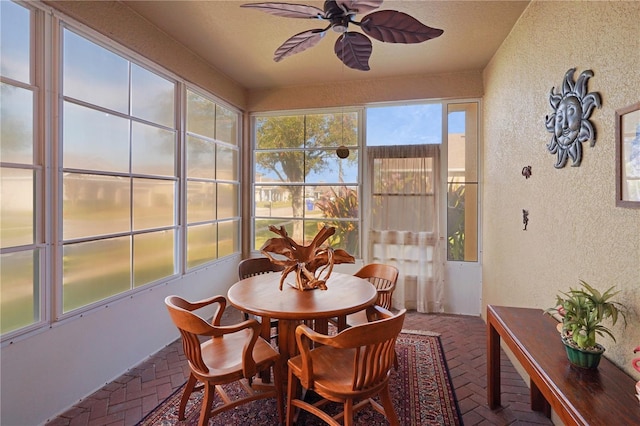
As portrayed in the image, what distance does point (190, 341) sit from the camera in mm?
1764

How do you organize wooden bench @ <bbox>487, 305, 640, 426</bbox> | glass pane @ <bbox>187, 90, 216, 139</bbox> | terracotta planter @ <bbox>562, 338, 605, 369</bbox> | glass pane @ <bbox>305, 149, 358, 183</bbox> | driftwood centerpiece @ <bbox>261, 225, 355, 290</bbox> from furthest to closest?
glass pane @ <bbox>305, 149, 358, 183</bbox>
glass pane @ <bbox>187, 90, 216, 139</bbox>
driftwood centerpiece @ <bbox>261, 225, 355, 290</bbox>
terracotta planter @ <bbox>562, 338, 605, 369</bbox>
wooden bench @ <bbox>487, 305, 640, 426</bbox>

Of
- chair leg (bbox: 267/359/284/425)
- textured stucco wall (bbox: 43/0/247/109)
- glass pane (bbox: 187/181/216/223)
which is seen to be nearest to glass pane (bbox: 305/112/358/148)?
textured stucco wall (bbox: 43/0/247/109)

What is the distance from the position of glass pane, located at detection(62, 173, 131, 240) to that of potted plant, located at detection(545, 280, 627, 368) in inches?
124

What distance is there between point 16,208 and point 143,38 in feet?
5.94

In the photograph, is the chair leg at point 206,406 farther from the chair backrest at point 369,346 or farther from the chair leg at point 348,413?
the chair leg at point 348,413

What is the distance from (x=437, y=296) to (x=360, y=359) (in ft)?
8.84

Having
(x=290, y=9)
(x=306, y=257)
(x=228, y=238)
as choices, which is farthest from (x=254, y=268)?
(x=290, y=9)

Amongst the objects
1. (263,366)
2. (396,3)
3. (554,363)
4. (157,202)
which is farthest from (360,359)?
(396,3)

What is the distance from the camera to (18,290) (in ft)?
6.36

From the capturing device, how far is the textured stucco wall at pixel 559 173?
1.42 meters

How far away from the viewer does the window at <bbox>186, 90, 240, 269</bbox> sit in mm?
3564

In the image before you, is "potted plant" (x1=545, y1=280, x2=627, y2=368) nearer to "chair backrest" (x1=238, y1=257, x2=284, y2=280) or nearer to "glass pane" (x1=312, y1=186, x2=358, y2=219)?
"chair backrest" (x1=238, y1=257, x2=284, y2=280)

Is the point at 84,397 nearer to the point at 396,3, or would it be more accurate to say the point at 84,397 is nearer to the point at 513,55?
the point at 396,3

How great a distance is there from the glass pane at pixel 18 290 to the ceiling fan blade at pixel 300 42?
7.09 feet
